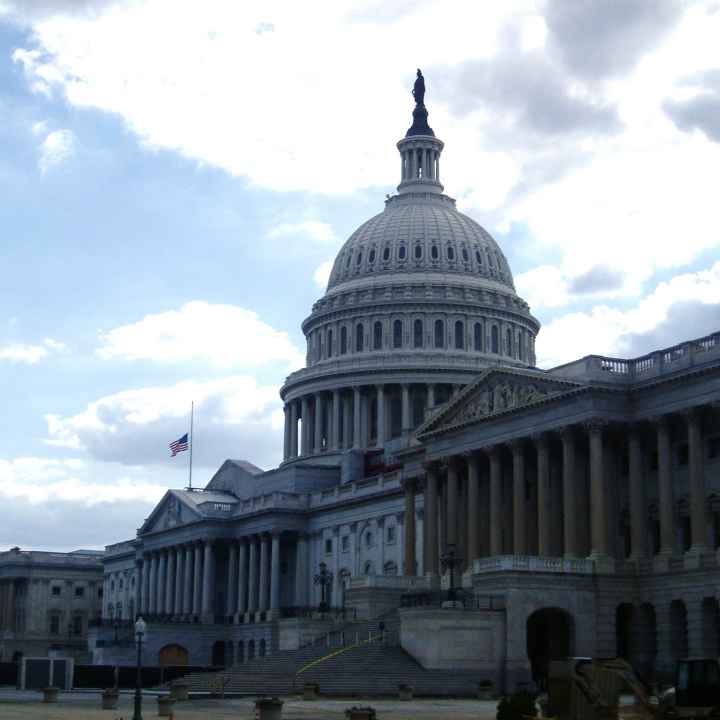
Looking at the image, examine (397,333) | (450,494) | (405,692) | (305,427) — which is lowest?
(405,692)

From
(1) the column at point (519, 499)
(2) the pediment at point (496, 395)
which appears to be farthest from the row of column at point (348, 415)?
(1) the column at point (519, 499)

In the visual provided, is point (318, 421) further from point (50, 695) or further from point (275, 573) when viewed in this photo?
point (50, 695)

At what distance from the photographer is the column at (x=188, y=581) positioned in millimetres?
159000

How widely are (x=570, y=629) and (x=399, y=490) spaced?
45.8 meters

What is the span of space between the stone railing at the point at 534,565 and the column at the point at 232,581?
72.3 metres

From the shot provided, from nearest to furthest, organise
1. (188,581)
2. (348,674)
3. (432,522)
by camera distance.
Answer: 1. (348,674)
2. (432,522)
3. (188,581)

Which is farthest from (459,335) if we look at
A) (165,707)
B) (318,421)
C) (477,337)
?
(165,707)

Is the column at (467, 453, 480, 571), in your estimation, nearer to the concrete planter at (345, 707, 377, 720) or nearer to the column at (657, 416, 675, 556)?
the column at (657, 416, 675, 556)

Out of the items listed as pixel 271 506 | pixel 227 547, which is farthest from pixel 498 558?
pixel 227 547

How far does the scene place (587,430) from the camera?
87.0 metres

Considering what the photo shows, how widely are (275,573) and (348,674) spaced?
64.8 m

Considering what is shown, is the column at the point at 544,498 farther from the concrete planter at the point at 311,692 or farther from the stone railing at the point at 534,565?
the concrete planter at the point at 311,692

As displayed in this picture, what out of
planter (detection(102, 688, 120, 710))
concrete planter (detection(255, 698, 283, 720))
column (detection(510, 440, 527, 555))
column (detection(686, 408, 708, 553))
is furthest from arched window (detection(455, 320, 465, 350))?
concrete planter (detection(255, 698, 283, 720))

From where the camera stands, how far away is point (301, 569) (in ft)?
484
